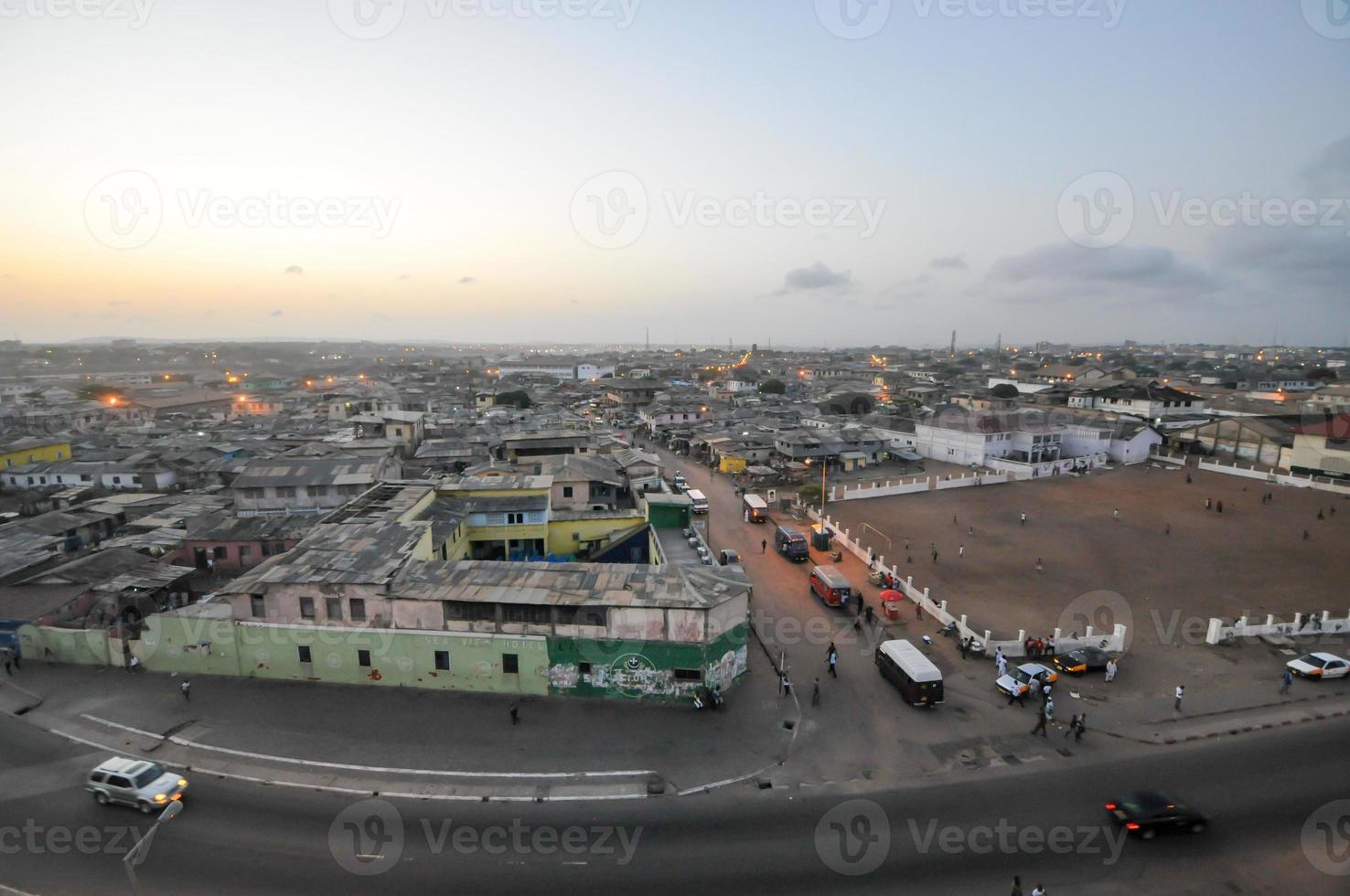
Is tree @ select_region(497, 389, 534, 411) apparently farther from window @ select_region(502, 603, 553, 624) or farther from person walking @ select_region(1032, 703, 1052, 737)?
person walking @ select_region(1032, 703, 1052, 737)

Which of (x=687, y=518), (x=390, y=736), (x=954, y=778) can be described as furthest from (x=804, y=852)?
(x=687, y=518)

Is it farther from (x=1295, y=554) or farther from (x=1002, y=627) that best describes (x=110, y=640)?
(x=1295, y=554)

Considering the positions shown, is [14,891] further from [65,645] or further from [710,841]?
[710,841]

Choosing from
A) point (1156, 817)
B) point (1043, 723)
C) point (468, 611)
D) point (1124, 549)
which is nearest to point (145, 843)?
point (468, 611)

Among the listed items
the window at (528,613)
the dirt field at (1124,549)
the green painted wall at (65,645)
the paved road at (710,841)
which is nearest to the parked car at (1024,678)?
the paved road at (710,841)

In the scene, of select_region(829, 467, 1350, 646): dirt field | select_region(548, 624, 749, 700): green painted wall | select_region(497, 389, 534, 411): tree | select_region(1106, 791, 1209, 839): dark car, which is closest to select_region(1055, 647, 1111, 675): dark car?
select_region(829, 467, 1350, 646): dirt field
